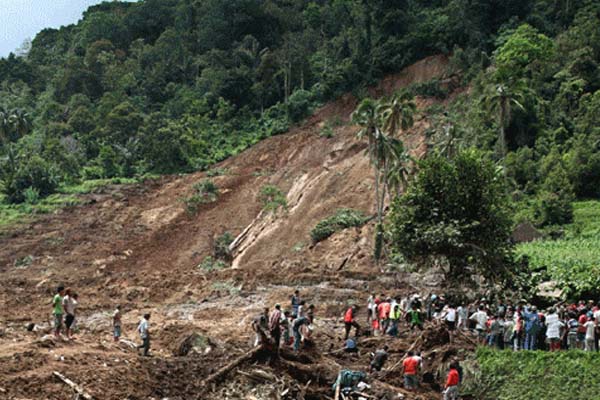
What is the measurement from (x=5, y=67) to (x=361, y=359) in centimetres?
8961

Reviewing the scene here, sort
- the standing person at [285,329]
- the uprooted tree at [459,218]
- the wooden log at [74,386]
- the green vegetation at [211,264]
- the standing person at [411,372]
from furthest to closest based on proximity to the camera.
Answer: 1. the green vegetation at [211,264]
2. the uprooted tree at [459,218]
3. the standing person at [285,329]
4. the standing person at [411,372]
5. the wooden log at [74,386]

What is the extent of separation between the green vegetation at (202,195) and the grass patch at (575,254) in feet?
84.8

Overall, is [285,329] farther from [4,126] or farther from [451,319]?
[4,126]

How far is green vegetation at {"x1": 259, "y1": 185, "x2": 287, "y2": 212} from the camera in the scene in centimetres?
4943

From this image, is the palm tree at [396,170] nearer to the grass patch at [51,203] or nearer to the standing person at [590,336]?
Result: the standing person at [590,336]

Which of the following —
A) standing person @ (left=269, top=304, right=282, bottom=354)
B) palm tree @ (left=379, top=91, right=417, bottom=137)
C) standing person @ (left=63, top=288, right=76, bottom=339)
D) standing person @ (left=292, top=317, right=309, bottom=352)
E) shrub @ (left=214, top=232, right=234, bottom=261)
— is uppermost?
palm tree @ (left=379, top=91, right=417, bottom=137)

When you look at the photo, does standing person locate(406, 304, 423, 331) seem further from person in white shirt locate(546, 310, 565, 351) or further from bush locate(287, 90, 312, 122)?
bush locate(287, 90, 312, 122)

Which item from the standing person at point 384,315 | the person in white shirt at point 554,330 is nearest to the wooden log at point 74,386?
the standing person at point 384,315

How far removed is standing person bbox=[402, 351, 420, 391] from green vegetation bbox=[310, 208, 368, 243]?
1008 inches

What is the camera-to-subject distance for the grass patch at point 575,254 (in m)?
23.6

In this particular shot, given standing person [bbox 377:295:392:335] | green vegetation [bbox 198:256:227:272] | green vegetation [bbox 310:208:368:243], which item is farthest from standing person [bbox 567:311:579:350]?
green vegetation [bbox 198:256:227:272]

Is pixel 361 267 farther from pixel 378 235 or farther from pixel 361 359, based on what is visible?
pixel 361 359

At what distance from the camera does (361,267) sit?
38.7 meters

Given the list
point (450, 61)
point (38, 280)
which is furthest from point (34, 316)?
point (450, 61)
